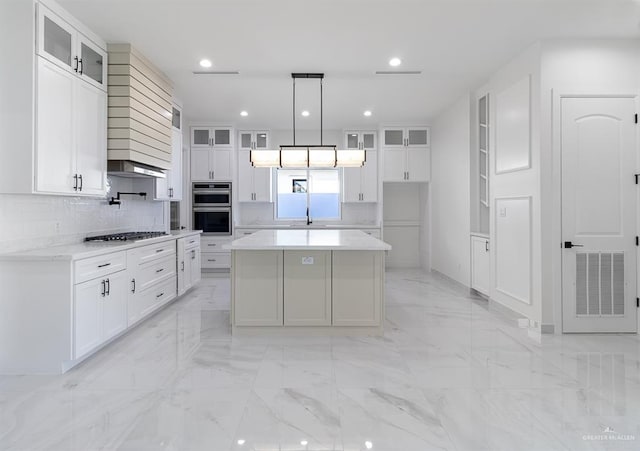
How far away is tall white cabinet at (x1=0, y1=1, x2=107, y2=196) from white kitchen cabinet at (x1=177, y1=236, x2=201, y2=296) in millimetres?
1750

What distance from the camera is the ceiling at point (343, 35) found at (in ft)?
10.5

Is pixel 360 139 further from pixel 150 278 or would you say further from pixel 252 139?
pixel 150 278

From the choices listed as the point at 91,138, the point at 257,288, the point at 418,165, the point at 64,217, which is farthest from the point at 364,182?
the point at 64,217

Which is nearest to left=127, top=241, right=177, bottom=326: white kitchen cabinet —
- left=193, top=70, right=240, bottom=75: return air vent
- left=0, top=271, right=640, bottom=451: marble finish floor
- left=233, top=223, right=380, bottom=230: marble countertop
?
left=0, top=271, right=640, bottom=451: marble finish floor

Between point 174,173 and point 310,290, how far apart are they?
298 cm

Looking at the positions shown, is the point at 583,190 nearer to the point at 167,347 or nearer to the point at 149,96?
the point at 167,347

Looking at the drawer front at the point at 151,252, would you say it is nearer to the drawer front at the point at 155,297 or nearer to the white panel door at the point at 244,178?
the drawer front at the point at 155,297

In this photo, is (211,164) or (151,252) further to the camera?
(211,164)

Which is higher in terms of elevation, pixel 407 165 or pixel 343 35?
pixel 343 35

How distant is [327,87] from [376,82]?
2.18 ft

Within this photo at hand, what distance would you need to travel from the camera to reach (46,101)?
2.99 metres

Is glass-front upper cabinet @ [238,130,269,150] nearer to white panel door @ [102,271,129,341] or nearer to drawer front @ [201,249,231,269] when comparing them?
drawer front @ [201,249,231,269]

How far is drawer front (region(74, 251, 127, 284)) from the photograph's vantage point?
291 centimetres

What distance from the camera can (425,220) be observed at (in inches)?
300
